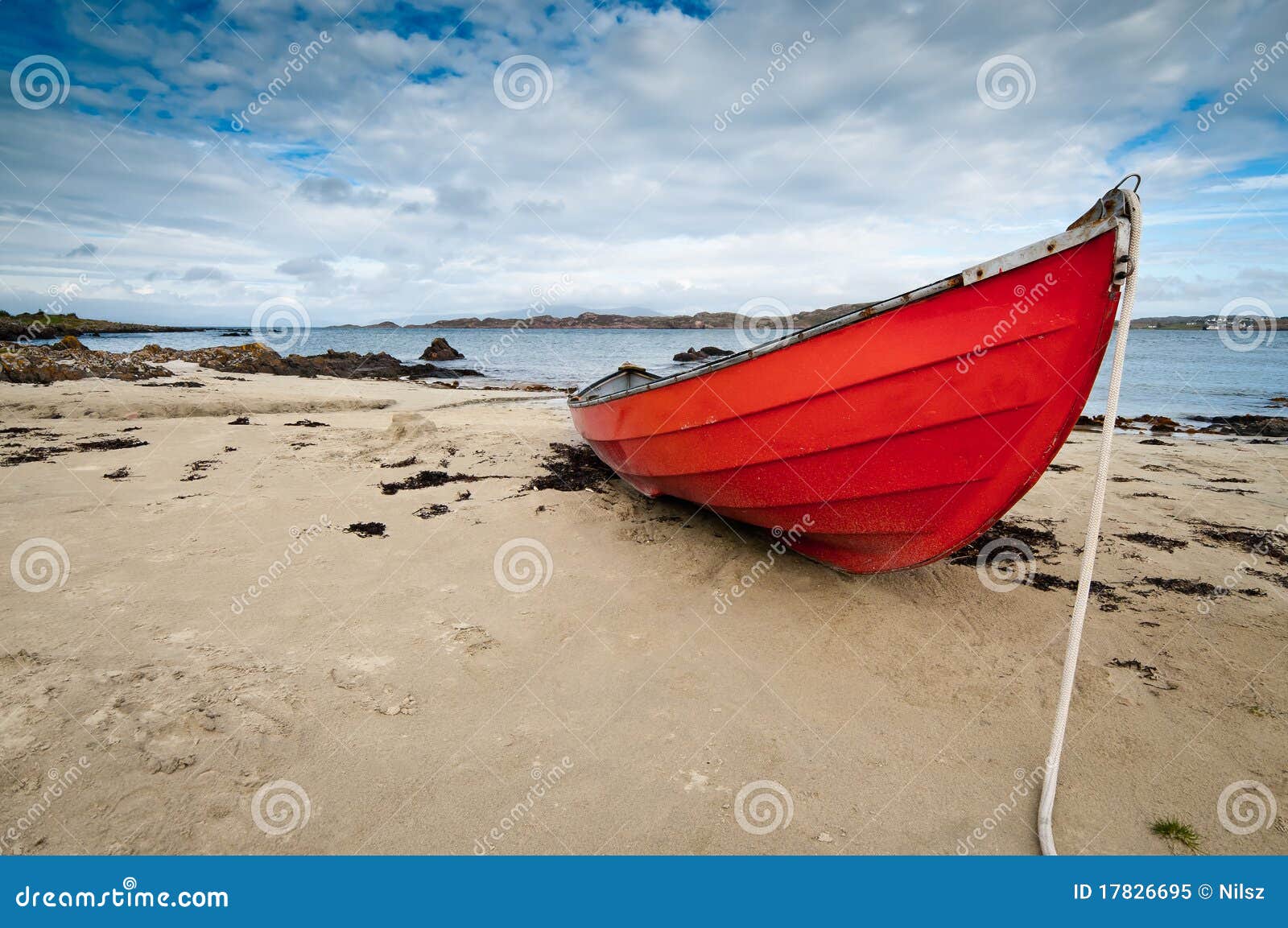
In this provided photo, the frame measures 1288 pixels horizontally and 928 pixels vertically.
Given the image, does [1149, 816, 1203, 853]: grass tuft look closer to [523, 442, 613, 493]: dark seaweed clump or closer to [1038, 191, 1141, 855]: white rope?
[1038, 191, 1141, 855]: white rope

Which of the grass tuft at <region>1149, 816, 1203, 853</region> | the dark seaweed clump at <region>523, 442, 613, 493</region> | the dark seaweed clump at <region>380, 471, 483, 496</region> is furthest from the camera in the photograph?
the dark seaweed clump at <region>523, 442, 613, 493</region>

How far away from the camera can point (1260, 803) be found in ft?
8.39

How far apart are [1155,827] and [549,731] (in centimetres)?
264

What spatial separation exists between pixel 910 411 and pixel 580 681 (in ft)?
7.99

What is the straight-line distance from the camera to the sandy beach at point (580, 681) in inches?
96.5

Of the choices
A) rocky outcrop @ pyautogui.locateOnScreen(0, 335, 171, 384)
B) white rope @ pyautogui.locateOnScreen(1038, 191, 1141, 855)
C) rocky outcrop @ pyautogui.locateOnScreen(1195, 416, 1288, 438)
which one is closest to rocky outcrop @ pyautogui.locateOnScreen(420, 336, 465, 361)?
rocky outcrop @ pyautogui.locateOnScreen(0, 335, 171, 384)

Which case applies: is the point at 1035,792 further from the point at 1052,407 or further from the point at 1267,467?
the point at 1267,467

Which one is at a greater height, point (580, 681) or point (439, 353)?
point (439, 353)

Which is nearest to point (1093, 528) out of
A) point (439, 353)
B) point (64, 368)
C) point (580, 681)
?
point (580, 681)

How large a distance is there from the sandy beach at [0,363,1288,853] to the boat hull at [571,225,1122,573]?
27.2 inches

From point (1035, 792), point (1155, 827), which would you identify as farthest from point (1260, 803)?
point (1035, 792)

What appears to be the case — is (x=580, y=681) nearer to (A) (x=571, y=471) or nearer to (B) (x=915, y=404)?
(B) (x=915, y=404)

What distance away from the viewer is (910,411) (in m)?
3.43

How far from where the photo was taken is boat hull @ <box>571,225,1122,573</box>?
3025 mm
